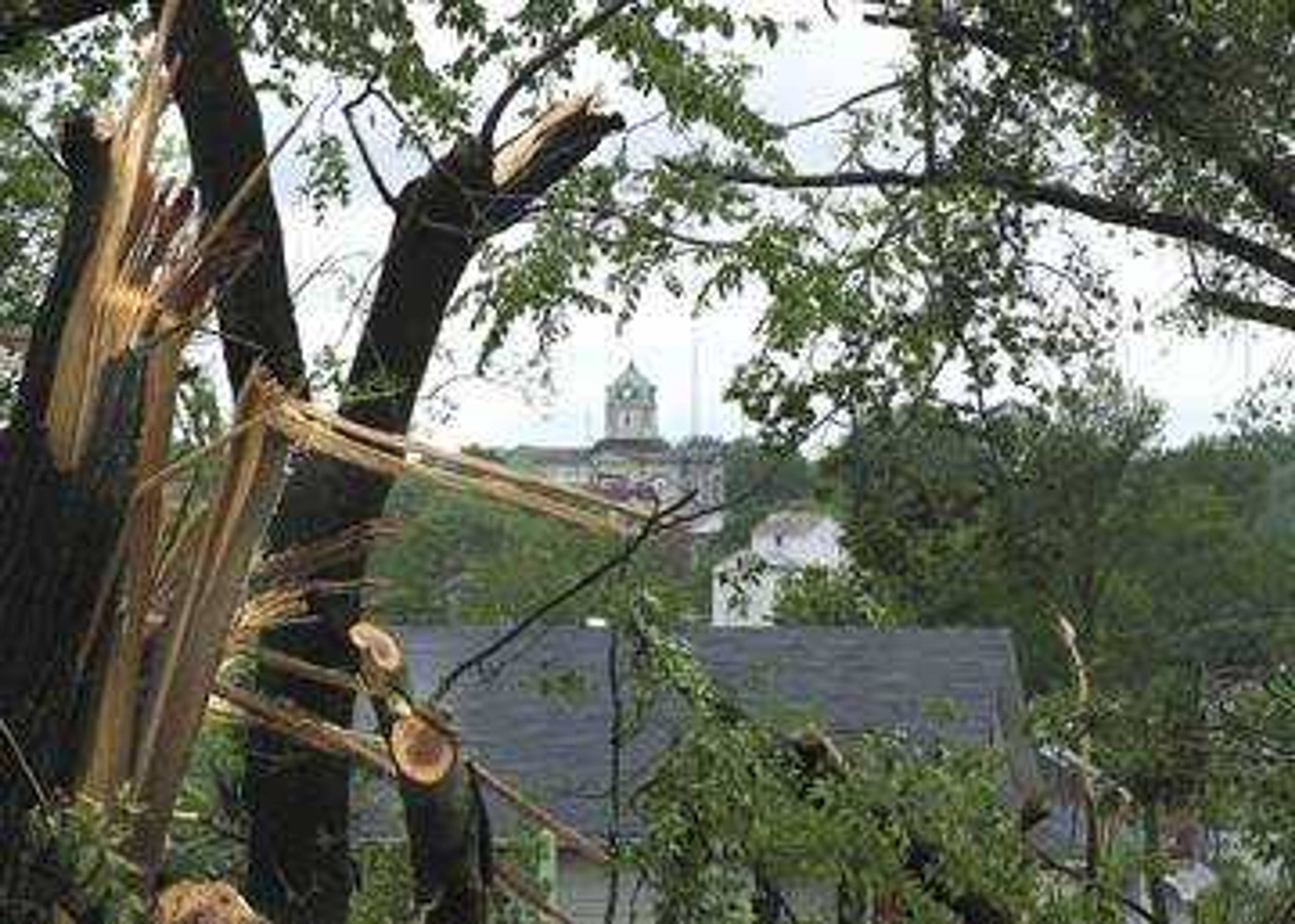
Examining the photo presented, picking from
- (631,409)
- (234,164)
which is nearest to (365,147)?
(234,164)

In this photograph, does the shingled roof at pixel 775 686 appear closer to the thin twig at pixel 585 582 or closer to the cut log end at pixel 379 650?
the thin twig at pixel 585 582

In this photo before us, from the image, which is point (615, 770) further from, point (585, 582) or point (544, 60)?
point (544, 60)

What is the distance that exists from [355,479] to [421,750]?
194 cm

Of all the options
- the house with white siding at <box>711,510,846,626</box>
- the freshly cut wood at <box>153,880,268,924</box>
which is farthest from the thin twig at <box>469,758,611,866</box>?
the house with white siding at <box>711,510,846,626</box>

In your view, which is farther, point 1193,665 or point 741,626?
point 741,626

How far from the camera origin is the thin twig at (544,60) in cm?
726

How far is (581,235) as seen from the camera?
7.91 m

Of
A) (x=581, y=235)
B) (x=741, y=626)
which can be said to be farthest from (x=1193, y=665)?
(x=741, y=626)

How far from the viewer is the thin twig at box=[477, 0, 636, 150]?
726 cm

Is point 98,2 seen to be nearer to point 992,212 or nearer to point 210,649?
point 210,649

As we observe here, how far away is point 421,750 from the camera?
16.6ft

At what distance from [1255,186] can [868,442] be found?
2045 millimetres

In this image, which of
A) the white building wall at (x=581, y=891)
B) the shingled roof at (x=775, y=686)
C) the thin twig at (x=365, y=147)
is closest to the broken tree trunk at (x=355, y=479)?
the thin twig at (x=365, y=147)

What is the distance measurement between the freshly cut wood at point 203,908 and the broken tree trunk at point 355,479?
63.7 inches
